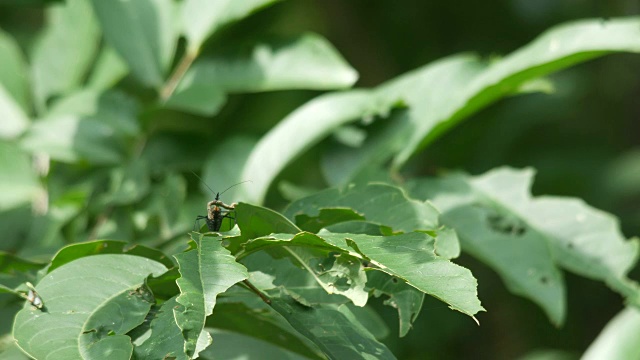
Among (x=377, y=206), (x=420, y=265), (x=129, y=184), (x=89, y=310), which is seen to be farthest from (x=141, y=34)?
(x=420, y=265)

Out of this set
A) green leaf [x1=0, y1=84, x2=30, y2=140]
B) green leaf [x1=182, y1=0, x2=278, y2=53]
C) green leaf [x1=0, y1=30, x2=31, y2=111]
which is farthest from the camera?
green leaf [x1=0, y1=30, x2=31, y2=111]

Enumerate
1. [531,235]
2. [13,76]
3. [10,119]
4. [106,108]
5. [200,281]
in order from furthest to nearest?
[13,76], [10,119], [106,108], [531,235], [200,281]

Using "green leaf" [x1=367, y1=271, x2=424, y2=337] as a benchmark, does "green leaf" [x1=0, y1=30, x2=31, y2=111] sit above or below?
above

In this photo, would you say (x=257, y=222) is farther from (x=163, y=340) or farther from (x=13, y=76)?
(x=13, y=76)

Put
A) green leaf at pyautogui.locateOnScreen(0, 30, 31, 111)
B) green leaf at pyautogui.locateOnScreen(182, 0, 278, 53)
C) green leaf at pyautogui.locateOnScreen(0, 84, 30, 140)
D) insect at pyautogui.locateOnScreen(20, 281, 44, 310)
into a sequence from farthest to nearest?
1. green leaf at pyautogui.locateOnScreen(0, 30, 31, 111)
2. green leaf at pyautogui.locateOnScreen(0, 84, 30, 140)
3. green leaf at pyautogui.locateOnScreen(182, 0, 278, 53)
4. insect at pyautogui.locateOnScreen(20, 281, 44, 310)

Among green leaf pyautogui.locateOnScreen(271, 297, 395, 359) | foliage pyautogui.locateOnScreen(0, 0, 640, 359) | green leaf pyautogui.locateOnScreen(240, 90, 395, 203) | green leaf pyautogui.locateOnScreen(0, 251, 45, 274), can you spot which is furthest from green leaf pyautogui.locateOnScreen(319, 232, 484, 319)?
green leaf pyautogui.locateOnScreen(240, 90, 395, 203)

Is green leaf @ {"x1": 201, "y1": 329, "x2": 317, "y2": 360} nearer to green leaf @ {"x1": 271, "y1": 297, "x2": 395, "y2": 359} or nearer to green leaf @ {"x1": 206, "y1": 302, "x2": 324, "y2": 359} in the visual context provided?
green leaf @ {"x1": 206, "y1": 302, "x2": 324, "y2": 359}

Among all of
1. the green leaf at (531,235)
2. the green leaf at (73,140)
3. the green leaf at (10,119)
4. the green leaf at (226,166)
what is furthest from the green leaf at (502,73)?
the green leaf at (10,119)

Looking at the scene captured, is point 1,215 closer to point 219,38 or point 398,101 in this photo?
point 219,38
